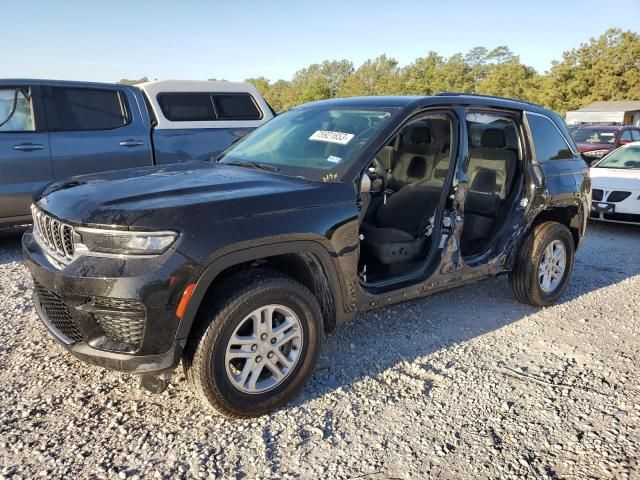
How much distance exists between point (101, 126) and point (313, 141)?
379 centimetres

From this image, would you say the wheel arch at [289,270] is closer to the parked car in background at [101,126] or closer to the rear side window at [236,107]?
the parked car in background at [101,126]

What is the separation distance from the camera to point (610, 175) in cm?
834

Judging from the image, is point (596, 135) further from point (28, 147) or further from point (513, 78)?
point (513, 78)

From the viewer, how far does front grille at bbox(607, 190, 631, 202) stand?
780 cm

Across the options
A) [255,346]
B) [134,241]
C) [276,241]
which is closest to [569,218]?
[276,241]

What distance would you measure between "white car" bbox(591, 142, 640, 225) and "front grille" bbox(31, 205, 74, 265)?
776 cm

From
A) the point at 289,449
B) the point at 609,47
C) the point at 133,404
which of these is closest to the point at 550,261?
the point at 289,449

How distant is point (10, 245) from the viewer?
20.3 ft

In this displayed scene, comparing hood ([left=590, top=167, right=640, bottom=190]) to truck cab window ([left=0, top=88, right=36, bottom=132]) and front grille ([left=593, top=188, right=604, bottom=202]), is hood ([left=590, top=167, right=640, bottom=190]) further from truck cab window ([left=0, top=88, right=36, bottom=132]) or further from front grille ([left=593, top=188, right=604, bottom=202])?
truck cab window ([left=0, top=88, right=36, bottom=132])

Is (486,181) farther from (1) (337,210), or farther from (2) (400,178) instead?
(1) (337,210)

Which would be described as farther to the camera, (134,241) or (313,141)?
(313,141)

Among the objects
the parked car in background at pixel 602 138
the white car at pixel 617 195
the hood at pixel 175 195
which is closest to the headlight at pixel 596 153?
the parked car in background at pixel 602 138

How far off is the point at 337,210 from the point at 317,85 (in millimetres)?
61806

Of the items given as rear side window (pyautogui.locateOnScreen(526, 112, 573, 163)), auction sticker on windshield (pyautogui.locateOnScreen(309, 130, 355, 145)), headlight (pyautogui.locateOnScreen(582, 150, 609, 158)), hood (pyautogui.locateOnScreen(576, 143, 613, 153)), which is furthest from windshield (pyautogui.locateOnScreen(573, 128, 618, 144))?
auction sticker on windshield (pyautogui.locateOnScreen(309, 130, 355, 145))
